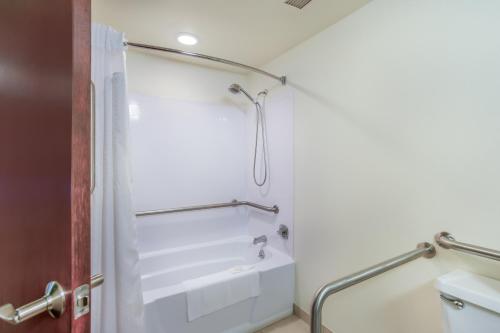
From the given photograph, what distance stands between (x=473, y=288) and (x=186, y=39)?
92.1 inches

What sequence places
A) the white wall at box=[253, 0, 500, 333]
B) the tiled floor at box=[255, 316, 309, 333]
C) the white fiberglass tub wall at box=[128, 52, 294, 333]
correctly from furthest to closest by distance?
the white fiberglass tub wall at box=[128, 52, 294, 333]
the tiled floor at box=[255, 316, 309, 333]
the white wall at box=[253, 0, 500, 333]

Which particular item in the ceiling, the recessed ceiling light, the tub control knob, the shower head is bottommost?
the tub control knob

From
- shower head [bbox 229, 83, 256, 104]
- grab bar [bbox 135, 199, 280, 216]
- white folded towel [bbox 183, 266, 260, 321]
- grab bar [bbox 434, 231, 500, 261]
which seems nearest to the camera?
grab bar [bbox 434, 231, 500, 261]

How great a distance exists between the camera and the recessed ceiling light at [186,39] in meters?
1.92

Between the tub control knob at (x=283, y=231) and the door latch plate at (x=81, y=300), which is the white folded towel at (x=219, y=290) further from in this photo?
the door latch plate at (x=81, y=300)

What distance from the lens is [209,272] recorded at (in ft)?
8.05

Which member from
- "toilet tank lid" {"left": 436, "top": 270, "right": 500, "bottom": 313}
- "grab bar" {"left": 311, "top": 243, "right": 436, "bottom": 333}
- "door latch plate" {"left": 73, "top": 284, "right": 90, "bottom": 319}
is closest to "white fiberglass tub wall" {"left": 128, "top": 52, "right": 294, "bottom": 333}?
"grab bar" {"left": 311, "top": 243, "right": 436, "bottom": 333}

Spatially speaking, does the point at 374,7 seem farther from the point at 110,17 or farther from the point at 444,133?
the point at 110,17

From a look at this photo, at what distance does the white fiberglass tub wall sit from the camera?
215 cm

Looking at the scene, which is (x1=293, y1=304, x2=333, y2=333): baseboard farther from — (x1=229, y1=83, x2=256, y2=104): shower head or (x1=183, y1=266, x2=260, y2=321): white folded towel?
(x1=229, y1=83, x2=256, y2=104): shower head

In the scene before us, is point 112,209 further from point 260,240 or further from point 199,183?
point 260,240

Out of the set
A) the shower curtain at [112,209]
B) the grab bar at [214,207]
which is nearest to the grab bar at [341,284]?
the shower curtain at [112,209]

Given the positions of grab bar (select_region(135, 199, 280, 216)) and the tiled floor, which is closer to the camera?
the tiled floor

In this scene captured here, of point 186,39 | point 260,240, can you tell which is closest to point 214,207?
point 260,240
